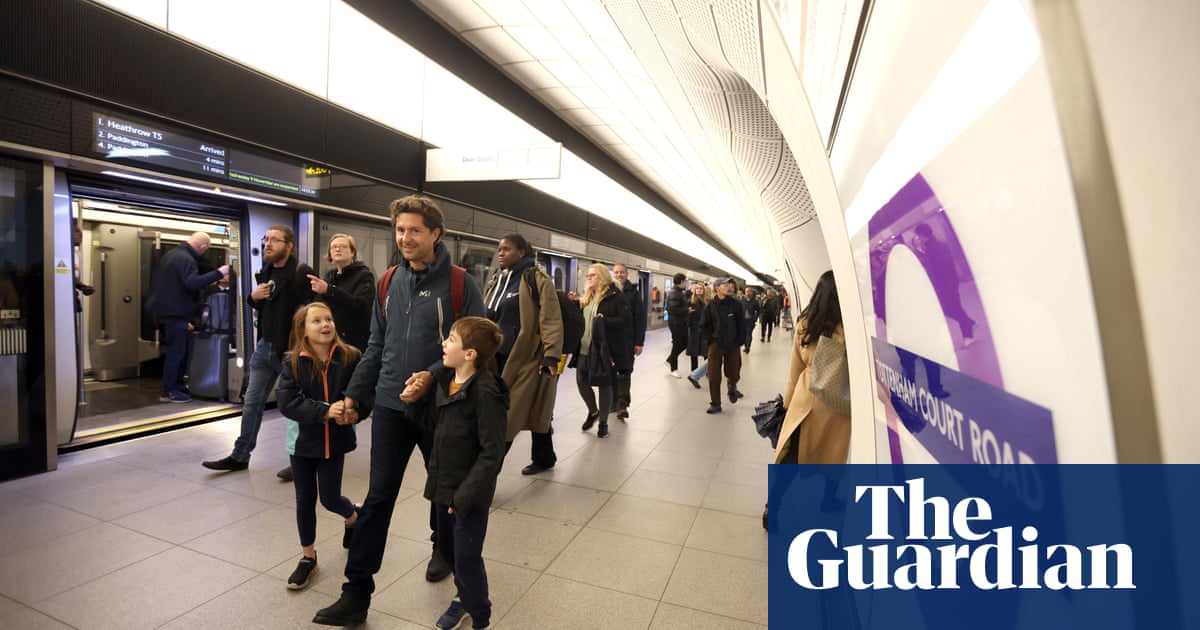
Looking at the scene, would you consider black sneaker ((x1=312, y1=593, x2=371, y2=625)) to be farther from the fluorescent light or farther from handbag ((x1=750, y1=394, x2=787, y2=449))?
the fluorescent light

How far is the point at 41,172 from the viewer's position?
396 centimetres

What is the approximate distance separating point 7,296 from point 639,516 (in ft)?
15.3

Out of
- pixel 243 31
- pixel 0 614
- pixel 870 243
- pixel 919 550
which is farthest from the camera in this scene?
pixel 243 31

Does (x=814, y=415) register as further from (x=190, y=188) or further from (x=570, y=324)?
(x=190, y=188)

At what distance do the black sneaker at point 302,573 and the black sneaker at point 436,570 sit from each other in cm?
55

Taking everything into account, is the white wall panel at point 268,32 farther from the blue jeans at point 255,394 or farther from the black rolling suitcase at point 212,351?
the blue jeans at point 255,394

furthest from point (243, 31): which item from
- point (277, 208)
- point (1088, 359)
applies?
point (1088, 359)

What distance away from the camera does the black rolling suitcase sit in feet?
20.4

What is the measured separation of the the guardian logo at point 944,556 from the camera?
0.38 meters

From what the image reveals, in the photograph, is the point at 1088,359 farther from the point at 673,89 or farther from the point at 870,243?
the point at 673,89

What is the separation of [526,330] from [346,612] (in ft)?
6.36

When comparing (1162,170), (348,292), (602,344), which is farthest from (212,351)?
(1162,170)

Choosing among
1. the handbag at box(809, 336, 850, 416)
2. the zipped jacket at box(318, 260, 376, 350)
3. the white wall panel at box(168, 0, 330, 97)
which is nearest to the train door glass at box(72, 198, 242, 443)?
the white wall panel at box(168, 0, 330, 97)

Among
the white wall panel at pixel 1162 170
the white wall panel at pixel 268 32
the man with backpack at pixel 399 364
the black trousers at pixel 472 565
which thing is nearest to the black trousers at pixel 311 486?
the man with backpack at pixel 399 364
